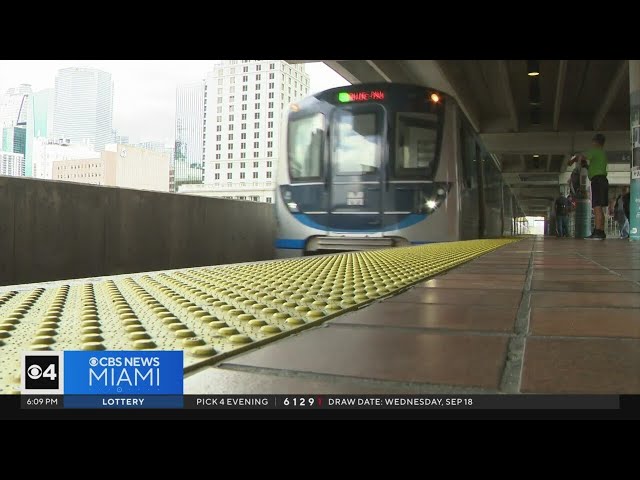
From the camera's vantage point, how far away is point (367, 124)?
692 centimetres

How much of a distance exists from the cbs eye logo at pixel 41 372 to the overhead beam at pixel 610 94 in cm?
1259

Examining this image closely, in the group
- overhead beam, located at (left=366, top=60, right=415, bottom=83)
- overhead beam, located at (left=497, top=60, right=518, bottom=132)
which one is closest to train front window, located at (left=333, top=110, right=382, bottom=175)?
overhead beam, located at (left=366, top=60, right=415, bottom=83)

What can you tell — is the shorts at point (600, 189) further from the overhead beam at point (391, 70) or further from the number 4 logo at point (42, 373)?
the number 4 logo at point (42, 373)

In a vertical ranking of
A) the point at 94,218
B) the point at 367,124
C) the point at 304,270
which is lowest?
the point at 304,270

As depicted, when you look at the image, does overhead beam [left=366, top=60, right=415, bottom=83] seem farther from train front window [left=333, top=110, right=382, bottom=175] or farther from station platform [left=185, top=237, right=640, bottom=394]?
station platform [left=185, top=237, right=640, bottom=394]

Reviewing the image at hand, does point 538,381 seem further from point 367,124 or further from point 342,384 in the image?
point 367,124

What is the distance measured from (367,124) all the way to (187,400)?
643 centimetres

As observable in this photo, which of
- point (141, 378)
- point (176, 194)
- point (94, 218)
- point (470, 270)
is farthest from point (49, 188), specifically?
point (141, 378)

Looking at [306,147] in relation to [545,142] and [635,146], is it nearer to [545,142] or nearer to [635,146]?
[635,146]

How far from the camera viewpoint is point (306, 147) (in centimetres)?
715

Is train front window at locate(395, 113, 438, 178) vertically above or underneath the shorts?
above

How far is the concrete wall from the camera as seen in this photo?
3758 mm

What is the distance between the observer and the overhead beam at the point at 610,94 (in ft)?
37.4

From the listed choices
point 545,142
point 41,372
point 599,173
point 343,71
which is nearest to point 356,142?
point 343,71
